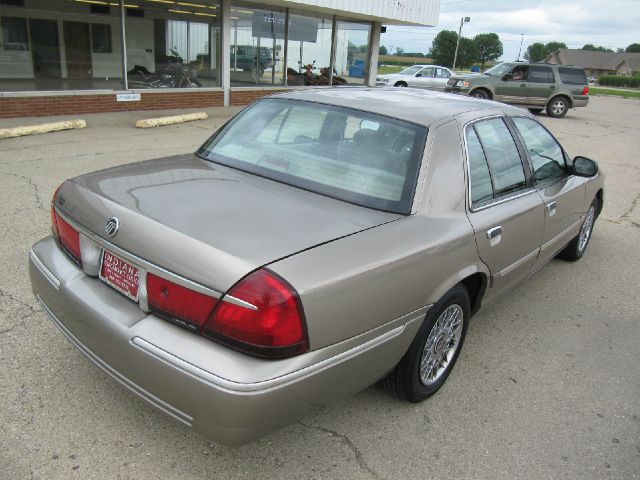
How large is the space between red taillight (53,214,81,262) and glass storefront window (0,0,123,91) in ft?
35.2

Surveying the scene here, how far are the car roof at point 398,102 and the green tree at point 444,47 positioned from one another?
331 ft

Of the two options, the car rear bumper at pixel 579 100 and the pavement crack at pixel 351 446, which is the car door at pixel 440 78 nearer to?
the car rear bumper at pixel 579 100

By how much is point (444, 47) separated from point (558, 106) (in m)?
88.7

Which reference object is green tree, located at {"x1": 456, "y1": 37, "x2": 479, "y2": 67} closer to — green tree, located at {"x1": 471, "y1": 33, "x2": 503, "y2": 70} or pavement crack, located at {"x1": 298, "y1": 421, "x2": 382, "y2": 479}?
green tree, located at {"x1": 471, "y1": 33, "x2": 503, "y2": 70}

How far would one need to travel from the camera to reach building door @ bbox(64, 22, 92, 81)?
15.0m

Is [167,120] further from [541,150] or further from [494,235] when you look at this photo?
[494,235]

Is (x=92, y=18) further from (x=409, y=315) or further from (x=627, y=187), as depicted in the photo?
(x=409, y=315)

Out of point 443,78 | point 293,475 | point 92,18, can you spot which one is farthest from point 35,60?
point 443,78

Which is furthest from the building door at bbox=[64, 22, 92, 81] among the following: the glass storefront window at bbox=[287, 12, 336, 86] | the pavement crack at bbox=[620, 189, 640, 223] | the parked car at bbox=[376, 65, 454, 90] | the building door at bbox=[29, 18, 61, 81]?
the pavement crack at bbox=[620, 189, 640, 223]

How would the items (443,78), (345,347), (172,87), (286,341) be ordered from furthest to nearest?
(443,78) → (172,87) → (345,347) → (286,341)

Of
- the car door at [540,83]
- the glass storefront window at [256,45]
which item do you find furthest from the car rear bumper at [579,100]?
the glass storefront window at [256,45]

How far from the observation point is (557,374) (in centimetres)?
329

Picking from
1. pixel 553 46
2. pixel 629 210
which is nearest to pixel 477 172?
pixel 629 210

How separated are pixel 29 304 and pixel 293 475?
219cm
